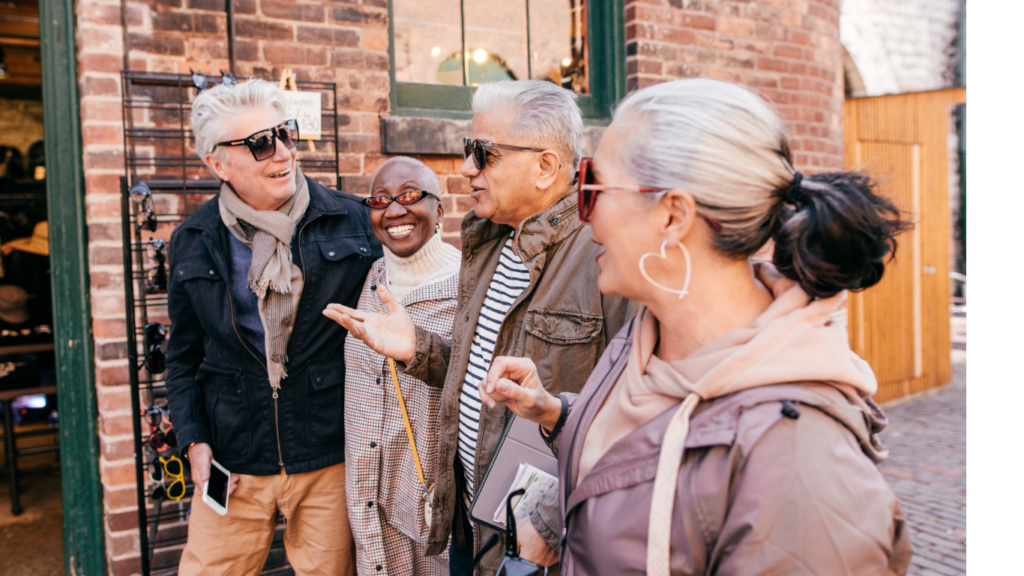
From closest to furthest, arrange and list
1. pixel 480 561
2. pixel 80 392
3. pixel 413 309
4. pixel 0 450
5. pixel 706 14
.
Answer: pixel 480 561
pixel 413 309
pixel 80 392
pixel 706 14
pixel 0 450

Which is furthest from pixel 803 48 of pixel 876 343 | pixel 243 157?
pixel 243 157

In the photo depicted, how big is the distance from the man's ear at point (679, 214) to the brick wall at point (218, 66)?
7.75 feet

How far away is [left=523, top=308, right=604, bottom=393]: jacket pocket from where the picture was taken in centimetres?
165

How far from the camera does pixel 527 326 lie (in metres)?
1.72

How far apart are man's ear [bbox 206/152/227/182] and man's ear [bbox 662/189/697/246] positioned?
1819mm

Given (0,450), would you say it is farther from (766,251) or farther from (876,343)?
(876,343)

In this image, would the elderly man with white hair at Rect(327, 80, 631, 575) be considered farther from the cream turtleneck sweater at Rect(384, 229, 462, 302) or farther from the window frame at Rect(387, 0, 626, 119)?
the window frame at Rect(387, 0, 626, 119)

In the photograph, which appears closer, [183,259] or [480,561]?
[480,561]

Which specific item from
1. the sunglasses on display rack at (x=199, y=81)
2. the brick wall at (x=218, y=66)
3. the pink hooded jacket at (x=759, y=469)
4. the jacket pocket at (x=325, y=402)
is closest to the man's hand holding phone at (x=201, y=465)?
the jacket pocket at (x=325, y=402)

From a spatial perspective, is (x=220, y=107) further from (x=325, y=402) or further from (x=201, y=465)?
(x=201, y=465)

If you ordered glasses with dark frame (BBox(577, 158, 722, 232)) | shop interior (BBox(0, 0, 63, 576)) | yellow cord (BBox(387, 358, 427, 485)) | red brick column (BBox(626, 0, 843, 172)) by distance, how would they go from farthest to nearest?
shop interior (BBox(0, 0, 63, 576)) < red brick column (BBox(626, 0, 843, 172)) < yellow cord (BBox(387, 358, 427, 485)) < glasses with dark frame (BBox(577, 158, 722, 232))

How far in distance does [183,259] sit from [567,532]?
5.69 feet

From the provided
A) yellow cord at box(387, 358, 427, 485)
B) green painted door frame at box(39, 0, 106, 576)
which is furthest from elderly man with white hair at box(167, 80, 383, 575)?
green painted door frame at box(39, 0, 106, 576)

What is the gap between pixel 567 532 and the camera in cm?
121
